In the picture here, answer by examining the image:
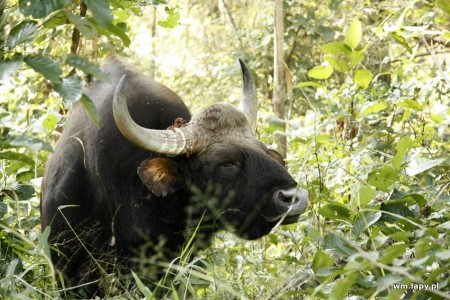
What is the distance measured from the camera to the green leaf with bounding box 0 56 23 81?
3373mm

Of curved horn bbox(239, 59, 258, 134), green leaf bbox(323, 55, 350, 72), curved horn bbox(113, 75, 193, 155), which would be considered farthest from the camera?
curved horn bbox(239, 59, 258, 134)

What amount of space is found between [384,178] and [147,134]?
5.54 ft

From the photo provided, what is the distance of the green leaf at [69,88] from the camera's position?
11.0ft

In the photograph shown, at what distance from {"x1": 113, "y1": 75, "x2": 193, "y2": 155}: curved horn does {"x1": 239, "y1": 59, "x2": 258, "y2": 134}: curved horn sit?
89 centimetres

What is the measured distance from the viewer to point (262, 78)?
37.0 feet

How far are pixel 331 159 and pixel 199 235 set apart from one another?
119 centimetres

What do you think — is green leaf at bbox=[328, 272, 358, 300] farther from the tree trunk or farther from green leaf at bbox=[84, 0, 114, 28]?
the tree trunk

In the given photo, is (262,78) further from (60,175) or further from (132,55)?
(60,175)

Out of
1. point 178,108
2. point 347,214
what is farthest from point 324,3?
point 347,214

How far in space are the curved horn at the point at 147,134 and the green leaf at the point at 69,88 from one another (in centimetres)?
161

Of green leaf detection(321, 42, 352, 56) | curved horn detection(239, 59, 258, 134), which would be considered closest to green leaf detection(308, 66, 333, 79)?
green leaf detection(321, 42, 352, 56)

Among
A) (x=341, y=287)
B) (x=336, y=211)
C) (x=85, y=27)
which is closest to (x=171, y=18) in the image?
(x=85, y=27)

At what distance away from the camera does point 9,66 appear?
3430 millimetres

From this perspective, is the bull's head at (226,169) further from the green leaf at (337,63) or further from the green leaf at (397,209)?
the green leaf at (397,209)
